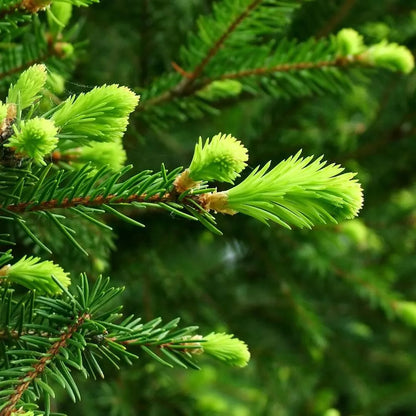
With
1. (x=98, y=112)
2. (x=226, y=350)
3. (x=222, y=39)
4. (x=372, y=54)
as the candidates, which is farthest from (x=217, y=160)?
(x=372, y=54)

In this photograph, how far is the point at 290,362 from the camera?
1.56m

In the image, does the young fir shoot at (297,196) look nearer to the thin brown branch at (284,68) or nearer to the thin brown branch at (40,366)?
the thin brown branch at (40,366)

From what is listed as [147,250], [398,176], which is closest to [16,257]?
[147,250]

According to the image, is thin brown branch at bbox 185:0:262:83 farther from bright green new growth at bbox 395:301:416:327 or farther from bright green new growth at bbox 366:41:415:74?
bright green new growth at bbox 395:301:416:327

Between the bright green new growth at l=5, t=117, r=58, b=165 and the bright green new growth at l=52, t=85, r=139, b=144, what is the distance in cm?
3

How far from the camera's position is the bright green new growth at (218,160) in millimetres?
503

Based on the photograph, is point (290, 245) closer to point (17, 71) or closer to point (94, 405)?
point (94, 405)

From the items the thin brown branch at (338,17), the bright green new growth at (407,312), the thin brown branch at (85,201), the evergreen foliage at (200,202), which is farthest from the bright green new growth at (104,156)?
the bright green new growth at (407,312)

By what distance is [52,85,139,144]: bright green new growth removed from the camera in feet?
1.68

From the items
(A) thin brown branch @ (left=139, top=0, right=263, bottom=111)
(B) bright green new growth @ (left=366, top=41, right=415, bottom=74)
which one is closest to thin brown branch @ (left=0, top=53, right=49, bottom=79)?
(A) thin brown branch @ (left=139, top=0, right=263, bottom=111)

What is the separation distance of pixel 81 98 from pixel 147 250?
0.79 metres

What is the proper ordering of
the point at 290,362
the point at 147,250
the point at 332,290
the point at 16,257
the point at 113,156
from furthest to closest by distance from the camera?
the point at 332,290
the point at 290,362
the point at 147,250
the point at 16,257
the point at 113,156

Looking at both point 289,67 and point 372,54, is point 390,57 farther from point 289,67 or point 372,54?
point 289,67

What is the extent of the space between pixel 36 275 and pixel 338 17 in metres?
0.85
